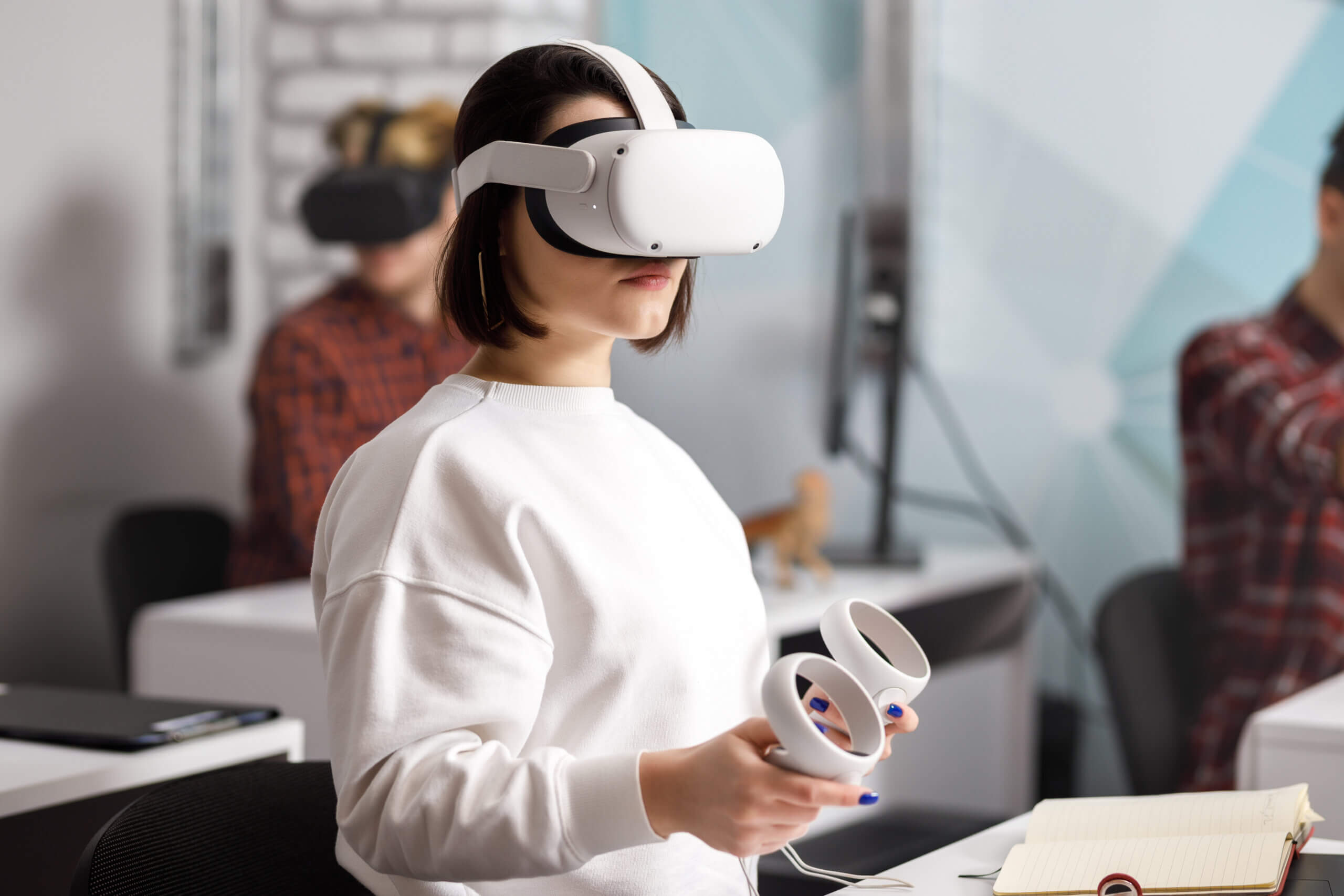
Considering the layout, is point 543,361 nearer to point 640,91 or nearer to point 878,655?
point 640,91

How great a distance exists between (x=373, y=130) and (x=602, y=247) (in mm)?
1973

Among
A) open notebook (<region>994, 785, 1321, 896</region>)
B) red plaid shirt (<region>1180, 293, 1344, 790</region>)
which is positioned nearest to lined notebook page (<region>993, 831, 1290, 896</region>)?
open notebook (<region>994, 785, 1321, 896</region>)

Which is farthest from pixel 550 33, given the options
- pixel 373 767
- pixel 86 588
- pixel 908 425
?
pixel 373 767

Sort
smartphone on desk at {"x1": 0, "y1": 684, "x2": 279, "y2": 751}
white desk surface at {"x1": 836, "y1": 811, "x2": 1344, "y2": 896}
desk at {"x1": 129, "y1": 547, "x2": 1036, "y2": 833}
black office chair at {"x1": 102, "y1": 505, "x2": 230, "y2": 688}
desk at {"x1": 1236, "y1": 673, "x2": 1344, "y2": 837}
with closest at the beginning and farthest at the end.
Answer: white desk surface at {"x1": 836, "y1": 811, "x2": 1344, "y2": 896}, smartphone on desk at {"x1": 0, "y1": 684, "x2": 279, "y2": 751}, desk at {"x1": 1236, "y1": 673, "x2": 1344, "y2": 837}, desk at {"x1": 129, "y1": 547, "x2": 1036, "y2": 833}, black office chair at {"x1": 102, "y1": 505, "x2": 230, "y2": 688}

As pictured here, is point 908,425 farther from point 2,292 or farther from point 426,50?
point 2,292

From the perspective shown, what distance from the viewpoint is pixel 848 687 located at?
2.61 feet

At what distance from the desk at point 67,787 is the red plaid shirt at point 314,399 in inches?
45.8

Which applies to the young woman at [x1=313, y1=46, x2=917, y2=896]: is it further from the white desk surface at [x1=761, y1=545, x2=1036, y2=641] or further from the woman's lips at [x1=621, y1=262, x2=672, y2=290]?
the white desk surface at [x1=761, y1=545, x2=1036, y2=641]

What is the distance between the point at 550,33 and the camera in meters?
2.78

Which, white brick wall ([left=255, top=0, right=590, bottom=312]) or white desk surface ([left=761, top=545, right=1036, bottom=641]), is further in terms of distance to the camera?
white brick wall ([left=255, top=0, right=590, bottom=312])

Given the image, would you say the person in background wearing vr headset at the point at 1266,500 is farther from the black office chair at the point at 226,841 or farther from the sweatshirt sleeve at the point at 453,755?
the sweatshirt sleeve at the point at 453,755

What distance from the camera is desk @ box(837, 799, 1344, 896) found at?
0.98 meters

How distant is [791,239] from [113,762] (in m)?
2.06

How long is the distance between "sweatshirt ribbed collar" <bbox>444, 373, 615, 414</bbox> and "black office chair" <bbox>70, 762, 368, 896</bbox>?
367 millimetres
